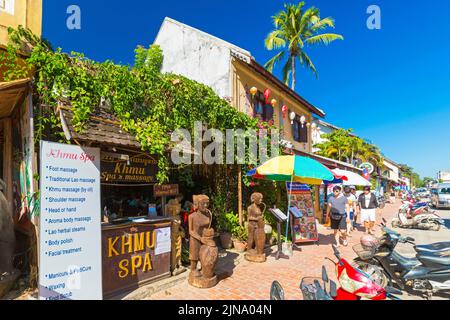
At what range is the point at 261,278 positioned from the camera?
5.77 m

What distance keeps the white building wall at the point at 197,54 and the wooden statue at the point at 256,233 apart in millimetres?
5378

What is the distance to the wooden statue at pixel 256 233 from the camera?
6.96 m

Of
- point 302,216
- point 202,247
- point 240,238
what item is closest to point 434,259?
point 302,216

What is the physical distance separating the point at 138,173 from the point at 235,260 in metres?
3.47

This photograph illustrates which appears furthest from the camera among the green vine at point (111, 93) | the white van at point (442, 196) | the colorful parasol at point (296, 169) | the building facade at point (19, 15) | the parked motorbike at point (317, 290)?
the white van at point (442, 196)

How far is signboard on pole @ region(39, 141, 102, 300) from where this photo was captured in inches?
146

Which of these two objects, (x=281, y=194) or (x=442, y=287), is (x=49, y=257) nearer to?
(x=442, y=287)

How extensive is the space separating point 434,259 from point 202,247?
4423 millimetres

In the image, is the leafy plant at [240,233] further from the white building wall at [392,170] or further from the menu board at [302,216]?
the white building wall at [392,170]

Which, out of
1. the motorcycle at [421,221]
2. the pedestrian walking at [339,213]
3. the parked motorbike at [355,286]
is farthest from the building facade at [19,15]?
the motorcycle at [421,221]

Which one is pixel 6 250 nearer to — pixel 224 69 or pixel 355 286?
pixel 355 286

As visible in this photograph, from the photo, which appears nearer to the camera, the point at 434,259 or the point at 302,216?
the point at 434,259

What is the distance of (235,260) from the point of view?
6.98 meters
